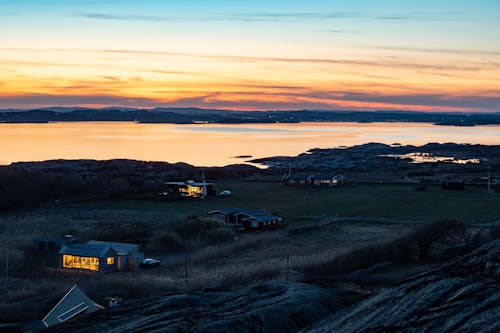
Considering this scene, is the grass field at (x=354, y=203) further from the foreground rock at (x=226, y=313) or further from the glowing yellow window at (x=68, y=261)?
the foreground rock at (x=226, y=313)

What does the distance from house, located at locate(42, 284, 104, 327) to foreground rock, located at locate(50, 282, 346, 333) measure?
6.79m

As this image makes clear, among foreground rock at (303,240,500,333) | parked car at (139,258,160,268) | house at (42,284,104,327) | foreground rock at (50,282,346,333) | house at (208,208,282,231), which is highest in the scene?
foreground rock at (303,240,500,333)

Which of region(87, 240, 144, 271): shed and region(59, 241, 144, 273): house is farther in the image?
region(87, 240, 144, 271): shed

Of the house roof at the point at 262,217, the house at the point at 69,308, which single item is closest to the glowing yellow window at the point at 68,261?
the house at the point at 69,308

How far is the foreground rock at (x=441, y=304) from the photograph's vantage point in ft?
22.9

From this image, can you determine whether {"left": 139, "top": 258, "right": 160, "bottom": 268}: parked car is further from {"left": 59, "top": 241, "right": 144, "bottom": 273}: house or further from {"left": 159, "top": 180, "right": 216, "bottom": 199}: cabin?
{"left": 159, "top": 180, "right": 216, "bottom": 199}: cabin

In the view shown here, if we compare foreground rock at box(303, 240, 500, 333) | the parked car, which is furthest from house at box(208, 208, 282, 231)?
foreground rock at box(303, 240, 500, 333)

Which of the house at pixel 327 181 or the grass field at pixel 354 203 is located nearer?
the grass field at pixel 354 203

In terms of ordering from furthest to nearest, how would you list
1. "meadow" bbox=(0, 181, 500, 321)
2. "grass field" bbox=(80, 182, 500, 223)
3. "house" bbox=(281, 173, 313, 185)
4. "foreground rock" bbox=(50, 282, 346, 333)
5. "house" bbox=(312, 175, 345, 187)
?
"house" bbox=(281, 173, 313, 185) → "house" bbox=(312, 175, 345, 187) → "grass field" bbox=(80, 182, 500, 223) → "meadow" bbox=(0, 181, 500, 321) → "foreground rock" bbox=(50, 282, 346, 333)

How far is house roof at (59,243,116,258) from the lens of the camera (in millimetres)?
33375

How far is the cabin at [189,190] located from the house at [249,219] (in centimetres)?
1455

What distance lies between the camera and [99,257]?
109 feet

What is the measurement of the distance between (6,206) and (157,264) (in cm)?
2884

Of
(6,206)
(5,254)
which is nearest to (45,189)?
(6,206)
